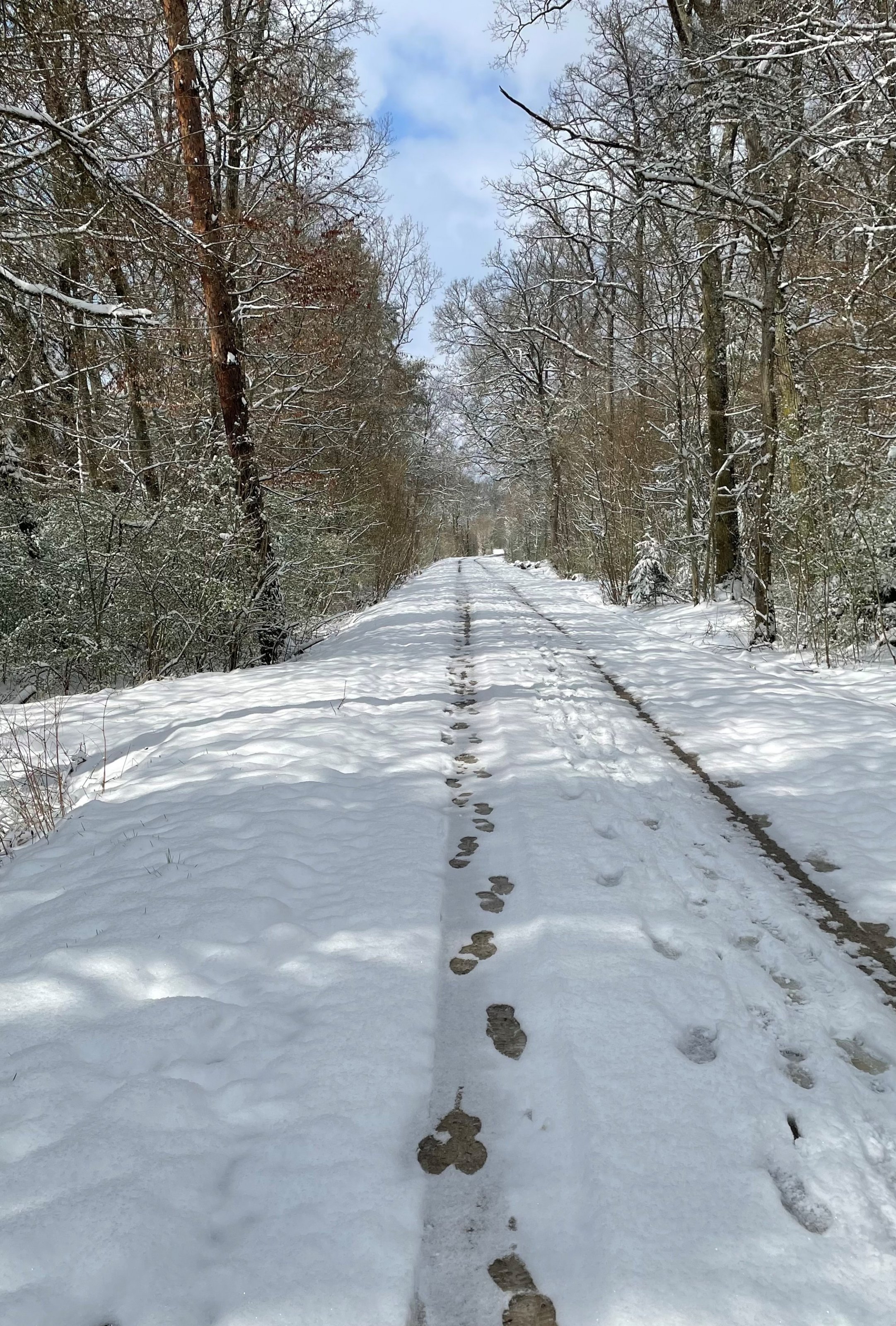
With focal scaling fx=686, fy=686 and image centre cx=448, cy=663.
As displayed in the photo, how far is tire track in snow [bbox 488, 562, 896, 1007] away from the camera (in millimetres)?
2484

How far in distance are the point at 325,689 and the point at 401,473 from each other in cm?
1584

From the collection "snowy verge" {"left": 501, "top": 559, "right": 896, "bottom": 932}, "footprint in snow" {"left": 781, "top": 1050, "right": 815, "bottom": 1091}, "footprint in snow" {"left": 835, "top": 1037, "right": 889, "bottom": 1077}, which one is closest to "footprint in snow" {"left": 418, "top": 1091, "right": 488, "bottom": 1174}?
"footprint in snow" {"left": 781, "top": 1050, "right": 815, "bottom": 1091}

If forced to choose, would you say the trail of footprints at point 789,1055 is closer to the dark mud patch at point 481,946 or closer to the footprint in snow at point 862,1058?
the footprint in snow at point 862,1058

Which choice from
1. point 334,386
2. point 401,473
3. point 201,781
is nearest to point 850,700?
point 201,781

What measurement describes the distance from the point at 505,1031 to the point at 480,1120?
34 centimetres

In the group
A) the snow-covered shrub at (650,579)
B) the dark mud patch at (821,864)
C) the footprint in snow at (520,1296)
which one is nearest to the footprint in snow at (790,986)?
the dark mud patch at (821,864)

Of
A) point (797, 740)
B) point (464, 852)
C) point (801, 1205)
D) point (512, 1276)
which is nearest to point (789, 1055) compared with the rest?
point (801, 1205)

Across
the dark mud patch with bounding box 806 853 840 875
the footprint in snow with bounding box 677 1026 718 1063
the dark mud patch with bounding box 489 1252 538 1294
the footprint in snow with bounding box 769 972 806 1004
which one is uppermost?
the dark mud patch with bounding box 806 853 840 875

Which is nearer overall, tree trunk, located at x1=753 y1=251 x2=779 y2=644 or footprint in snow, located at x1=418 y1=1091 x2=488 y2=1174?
footprint in snow, located at x1=418 y1=1091 x2=488 y2=1174

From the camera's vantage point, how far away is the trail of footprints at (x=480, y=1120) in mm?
1479

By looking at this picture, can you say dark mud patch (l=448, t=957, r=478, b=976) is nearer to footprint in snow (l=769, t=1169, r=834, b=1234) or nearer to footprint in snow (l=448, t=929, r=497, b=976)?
footprint in snow (l=448, t=929, r=497, b=976)

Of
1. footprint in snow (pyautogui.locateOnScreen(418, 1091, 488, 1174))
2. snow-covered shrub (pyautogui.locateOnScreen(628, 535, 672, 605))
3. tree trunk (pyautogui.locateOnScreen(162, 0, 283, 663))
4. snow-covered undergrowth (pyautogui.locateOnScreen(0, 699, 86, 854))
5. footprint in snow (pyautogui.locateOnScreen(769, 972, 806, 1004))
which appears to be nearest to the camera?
footprint in snow (pyautogui.locateOnScreen(418, 1091, 488, 1174))

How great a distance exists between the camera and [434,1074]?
209cm

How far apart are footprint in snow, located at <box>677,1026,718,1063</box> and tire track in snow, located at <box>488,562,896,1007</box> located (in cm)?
68
